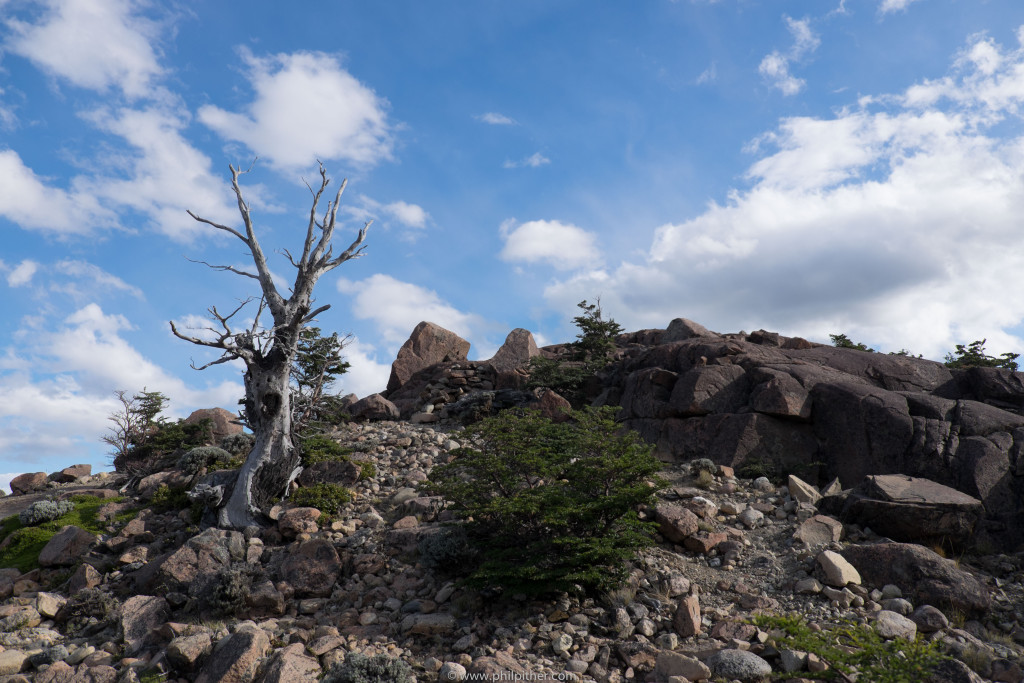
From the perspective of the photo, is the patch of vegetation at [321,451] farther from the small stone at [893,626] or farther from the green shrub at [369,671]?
the small stone at [893,626]

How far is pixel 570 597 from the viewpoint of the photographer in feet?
31.7

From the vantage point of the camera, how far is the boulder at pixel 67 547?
520 inches

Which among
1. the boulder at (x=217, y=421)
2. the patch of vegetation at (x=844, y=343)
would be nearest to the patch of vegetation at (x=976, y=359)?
the patch of vegetation at (x=844, y=343)

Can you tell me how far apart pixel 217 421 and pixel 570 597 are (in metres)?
17.5

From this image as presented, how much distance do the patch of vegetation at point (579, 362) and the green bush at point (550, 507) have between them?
9.73 m

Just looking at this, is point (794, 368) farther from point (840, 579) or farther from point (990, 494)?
point (840, 579)

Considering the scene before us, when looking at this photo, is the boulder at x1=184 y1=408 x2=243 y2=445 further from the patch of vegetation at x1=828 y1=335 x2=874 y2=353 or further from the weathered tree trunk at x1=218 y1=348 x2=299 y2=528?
the patch of vegetation at x1=828 y1=335 x2=874 y2=353

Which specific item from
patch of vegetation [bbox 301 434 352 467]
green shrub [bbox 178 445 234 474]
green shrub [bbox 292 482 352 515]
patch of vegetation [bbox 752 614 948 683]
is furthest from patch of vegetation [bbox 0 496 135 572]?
patch of vegetation [bbox 752 614 948 683]

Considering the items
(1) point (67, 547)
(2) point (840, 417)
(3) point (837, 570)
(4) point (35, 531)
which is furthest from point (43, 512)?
(2) point (840, 417)

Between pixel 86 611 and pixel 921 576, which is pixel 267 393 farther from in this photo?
pixel 921 576

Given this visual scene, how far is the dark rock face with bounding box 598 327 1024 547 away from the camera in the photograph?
12.8 meters

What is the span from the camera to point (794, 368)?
17.0 meters

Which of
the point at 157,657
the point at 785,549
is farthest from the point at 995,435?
the point at 157,657

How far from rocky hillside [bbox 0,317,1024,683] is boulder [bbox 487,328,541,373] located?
1171 centimetres
